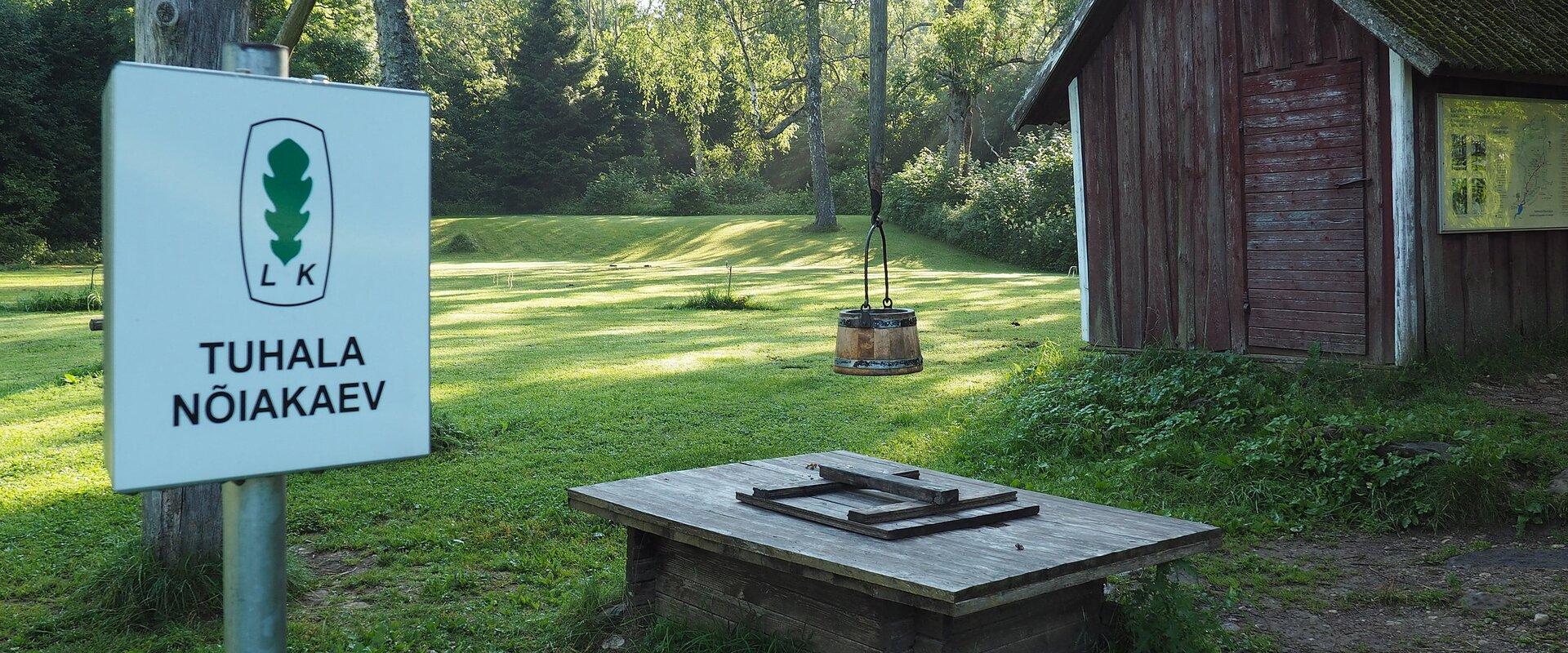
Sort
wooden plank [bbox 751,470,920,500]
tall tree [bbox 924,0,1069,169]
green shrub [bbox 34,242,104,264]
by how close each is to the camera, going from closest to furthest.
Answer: wooden plank [bbox 751,470,920,500]
tall tree [bbox 924,0,1069,169]
green shrub [bbox 34,242,104,264]

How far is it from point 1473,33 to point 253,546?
9517 millimetres

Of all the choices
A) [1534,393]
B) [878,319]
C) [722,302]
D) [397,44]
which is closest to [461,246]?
[722,302]

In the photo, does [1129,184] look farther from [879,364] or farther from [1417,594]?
[879,364]

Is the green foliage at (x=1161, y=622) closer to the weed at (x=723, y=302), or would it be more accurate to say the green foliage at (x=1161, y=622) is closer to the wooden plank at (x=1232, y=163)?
the wooden plank at (x=1232, y=163)

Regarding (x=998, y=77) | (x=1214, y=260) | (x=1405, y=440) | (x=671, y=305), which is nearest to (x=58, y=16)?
(x=671, y=305)

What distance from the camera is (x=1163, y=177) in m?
10.5

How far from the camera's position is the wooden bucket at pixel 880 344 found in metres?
5.54

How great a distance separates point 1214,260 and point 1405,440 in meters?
3.01

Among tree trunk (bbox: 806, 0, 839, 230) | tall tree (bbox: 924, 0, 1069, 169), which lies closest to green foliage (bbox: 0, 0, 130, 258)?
tree trunk (bbox: 806, 0, 839, 230)

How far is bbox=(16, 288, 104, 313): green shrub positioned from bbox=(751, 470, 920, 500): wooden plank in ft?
59.2

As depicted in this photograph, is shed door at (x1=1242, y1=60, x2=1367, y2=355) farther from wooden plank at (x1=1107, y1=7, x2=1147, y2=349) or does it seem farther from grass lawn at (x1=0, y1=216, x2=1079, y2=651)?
grass lawn at (x1=0, y1=216, x2=1079, y2=651)

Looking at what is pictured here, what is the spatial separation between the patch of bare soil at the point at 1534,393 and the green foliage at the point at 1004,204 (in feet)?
73.9

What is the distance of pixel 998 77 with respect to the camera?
53.1 meters

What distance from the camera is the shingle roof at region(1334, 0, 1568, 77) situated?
8359 mm
